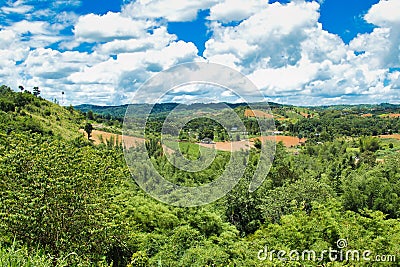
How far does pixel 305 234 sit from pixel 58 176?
11.8 m

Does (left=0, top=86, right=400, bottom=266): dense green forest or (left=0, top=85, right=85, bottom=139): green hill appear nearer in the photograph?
(left=0, top=86, right=400, bottom=266): dense green forest

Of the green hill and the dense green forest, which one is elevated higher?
the green hill

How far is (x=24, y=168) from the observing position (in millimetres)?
14500

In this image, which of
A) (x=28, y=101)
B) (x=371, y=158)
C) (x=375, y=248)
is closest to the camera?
(x=375, y=248)

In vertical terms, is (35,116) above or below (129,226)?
above

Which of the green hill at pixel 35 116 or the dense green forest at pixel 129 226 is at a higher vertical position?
the green hill at pixel 35 116

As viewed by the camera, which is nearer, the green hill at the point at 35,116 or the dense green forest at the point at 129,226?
the dense green forest at the point at 129,226

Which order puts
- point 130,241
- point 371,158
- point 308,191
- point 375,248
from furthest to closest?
point 371,158
point 308,191
point 130,241
point 375,248

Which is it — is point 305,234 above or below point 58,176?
below

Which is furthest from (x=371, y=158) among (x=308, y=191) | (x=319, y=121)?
(x=319, y=121)

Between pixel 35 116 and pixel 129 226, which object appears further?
pixel 35 116

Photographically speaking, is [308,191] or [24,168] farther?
[308,191]

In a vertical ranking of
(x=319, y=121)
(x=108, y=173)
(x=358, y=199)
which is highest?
(x=319, y=121)

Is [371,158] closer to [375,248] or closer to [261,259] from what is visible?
[375,248]
